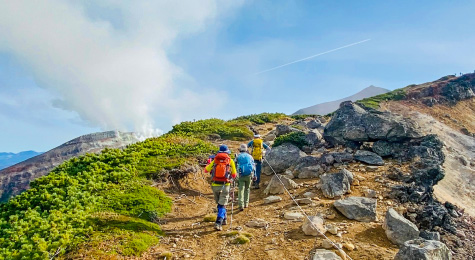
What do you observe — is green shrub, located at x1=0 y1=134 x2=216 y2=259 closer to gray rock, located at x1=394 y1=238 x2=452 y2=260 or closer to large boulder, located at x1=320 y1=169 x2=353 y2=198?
large boulder, located at x1=320 y1=169 x2=353 y2=198

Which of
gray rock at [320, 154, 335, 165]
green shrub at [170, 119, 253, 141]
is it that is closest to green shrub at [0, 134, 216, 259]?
gray rock at [320, 154, 335, 165]

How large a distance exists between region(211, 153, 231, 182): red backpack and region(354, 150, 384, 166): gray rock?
742cm

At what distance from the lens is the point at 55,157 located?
2559 inches

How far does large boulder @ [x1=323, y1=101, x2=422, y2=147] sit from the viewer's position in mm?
14414

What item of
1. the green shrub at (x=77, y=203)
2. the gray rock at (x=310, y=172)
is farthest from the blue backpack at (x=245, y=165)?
the gray rock at (x=310, y=172)

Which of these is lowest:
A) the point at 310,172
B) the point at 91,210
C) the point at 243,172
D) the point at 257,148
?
the point at 310,172

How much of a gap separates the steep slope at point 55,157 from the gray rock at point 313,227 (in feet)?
163

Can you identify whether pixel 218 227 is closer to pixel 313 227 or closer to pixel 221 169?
pixel 221 169

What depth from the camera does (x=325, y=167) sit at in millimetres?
13570

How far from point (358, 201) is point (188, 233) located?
16.9 ft

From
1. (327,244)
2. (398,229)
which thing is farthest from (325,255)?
(398,229)

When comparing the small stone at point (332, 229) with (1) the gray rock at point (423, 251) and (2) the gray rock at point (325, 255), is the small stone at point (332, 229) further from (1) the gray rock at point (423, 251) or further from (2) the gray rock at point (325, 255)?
(1) the gray rock at point (423, 251)

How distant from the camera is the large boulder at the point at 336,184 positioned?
34.9ft

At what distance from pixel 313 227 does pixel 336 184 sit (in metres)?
3.47
